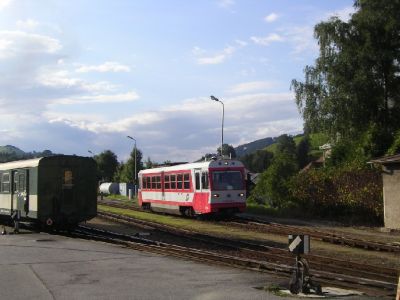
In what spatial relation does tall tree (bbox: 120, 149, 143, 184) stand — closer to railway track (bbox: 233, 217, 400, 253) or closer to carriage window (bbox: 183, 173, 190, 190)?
carriage window (bbox: 183, 173, 190, 190)

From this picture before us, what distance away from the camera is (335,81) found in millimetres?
41156

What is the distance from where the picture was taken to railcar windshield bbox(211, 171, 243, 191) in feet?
88.9

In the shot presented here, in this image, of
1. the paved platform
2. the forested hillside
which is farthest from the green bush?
the paved platform

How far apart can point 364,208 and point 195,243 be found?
39.5 feet

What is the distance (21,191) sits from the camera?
22297 mm

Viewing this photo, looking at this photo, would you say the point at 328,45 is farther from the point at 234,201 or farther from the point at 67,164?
the point at 67,164

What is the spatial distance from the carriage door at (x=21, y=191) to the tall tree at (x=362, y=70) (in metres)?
25.5

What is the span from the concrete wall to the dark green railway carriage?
12469 mm

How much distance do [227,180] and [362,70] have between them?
58.7 feet

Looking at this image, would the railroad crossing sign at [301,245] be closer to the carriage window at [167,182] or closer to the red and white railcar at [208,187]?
the red and white railcar at [208,187]

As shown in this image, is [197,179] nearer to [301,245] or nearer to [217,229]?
[217,229]

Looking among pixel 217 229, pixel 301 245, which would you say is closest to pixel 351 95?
pixel 217 229

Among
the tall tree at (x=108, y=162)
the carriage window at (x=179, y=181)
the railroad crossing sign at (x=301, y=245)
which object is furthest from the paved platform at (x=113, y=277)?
the tall tree at (x=108, y=162)

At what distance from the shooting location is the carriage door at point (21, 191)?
21766mm
